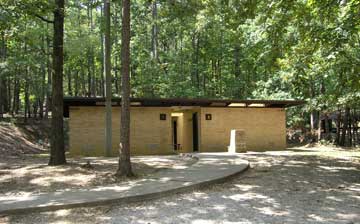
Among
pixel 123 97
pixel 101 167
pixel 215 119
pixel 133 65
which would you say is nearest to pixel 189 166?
pixel 101 167

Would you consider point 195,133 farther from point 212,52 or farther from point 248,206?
point 212,52

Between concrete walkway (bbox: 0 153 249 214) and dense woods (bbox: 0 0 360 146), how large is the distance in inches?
97.2

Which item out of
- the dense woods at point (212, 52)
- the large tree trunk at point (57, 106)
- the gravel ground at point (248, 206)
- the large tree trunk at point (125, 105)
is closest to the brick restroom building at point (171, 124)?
the dense woods at point (212, 52)

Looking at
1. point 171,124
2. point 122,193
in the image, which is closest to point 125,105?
point 122,193

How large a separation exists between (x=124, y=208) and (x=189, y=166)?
15.7ft

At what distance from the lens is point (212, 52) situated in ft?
102

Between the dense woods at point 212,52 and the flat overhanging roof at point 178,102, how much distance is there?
1682mm

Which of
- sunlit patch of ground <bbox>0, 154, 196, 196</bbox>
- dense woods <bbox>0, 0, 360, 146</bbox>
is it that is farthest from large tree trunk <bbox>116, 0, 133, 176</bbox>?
sunlit patch of ground <bbox>0, 154, 196, 196</bbox>

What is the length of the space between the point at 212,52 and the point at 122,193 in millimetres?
25586

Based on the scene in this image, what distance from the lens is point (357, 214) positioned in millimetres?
5543

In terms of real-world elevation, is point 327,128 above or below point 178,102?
below

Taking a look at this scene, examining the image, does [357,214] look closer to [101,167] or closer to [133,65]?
[101,167]

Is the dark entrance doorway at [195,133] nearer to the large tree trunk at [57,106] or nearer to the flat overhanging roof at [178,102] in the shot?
the flat overhanging roof at [178,102]

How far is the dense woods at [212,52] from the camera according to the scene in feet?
34.9
